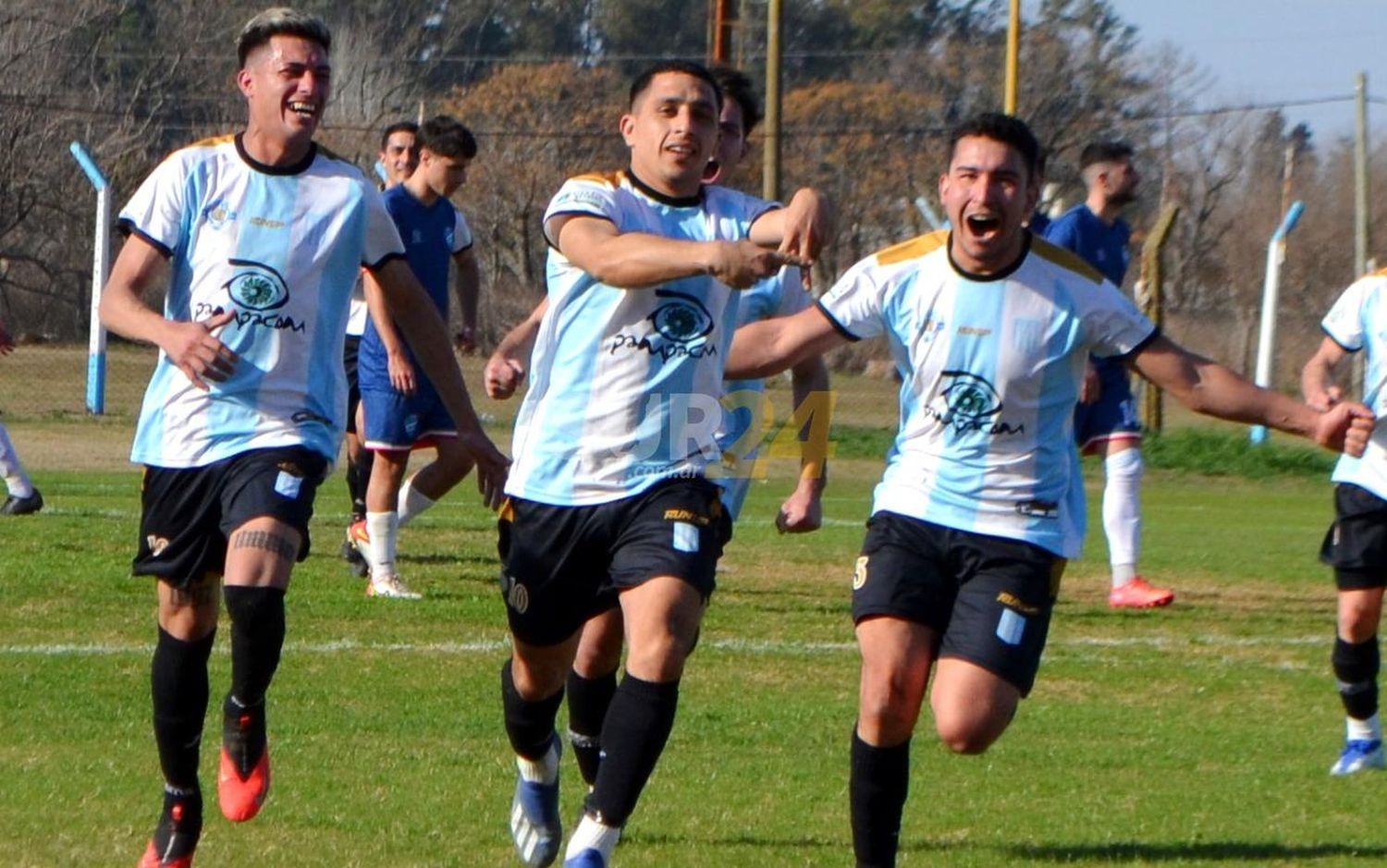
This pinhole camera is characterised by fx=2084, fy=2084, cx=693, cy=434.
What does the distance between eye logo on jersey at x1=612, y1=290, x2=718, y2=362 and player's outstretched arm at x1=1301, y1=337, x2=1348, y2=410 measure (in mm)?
1971

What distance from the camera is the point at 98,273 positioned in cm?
2142

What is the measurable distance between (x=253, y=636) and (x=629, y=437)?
43.0 inches

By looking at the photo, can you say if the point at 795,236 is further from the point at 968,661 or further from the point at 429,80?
the point at 429,80

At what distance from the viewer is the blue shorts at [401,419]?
10.4 m

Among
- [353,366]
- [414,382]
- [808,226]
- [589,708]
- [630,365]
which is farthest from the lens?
[353,366]

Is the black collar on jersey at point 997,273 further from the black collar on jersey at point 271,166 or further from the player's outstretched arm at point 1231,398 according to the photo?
the black collar on jersey at point 271,166

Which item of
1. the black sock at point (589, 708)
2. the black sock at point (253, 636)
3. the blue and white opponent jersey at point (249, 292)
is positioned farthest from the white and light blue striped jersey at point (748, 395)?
the black sock at point (253, 636)

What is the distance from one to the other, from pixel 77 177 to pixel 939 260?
3239cm

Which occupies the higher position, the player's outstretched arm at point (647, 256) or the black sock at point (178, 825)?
the player's outstretched arm at point (647, 256)

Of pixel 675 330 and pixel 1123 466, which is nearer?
pixel 675 330

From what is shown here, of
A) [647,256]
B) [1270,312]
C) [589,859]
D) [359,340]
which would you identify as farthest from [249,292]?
[1270,312]

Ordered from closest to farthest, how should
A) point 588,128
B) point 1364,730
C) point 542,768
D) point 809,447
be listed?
point 542,768 → point 809,447 → point 1364,730 → point 588,128

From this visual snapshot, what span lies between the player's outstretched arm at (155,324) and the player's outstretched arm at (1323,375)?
10.4 feet

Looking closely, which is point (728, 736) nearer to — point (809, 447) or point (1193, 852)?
point (809, 447)
